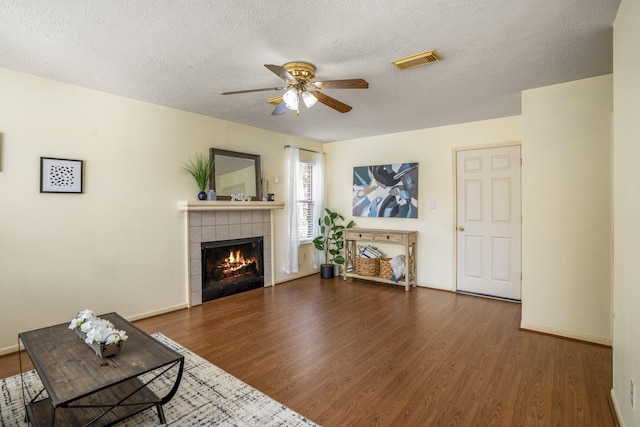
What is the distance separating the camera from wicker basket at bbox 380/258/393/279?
4.89 metres

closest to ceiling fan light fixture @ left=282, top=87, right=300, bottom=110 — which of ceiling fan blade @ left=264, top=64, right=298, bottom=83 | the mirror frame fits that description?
ceiling fan blade @ left=264, top=64, right=298, bottom=83

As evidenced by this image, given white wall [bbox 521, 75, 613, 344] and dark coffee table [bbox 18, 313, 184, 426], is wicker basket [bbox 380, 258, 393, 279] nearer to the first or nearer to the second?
white wall [bbox 521, 75, 613, 344]

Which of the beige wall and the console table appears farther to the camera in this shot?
the console table

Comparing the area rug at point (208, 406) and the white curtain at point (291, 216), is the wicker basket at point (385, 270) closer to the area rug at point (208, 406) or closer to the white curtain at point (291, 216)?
the white curtain at point (291, 216)

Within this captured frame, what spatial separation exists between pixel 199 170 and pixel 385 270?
3.03 meters

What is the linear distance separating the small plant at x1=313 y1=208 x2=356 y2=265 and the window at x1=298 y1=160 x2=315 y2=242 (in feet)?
0.64

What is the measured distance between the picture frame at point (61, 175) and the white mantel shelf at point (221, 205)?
3.37 feet

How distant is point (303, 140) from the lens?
18.1 feet

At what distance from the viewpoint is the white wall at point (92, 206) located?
274 cm

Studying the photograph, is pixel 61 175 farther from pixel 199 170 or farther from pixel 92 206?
pixel 199 170

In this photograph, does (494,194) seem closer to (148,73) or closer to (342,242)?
(342,242)

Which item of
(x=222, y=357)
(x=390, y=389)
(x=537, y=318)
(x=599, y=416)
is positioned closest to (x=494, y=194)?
(x=537, y=318)

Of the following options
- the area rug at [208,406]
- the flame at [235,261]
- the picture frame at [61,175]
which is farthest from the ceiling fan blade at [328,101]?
the flame at [235,261]

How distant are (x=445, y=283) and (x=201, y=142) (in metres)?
3.87
